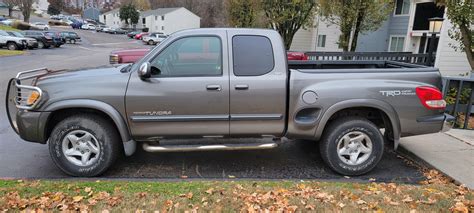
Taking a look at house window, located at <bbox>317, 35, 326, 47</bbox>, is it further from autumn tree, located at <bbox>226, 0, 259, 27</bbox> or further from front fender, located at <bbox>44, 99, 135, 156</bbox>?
front fender, located at <bbox>44, 99, 135, 156</bbox>

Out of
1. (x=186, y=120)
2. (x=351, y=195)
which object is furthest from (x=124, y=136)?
(x=351, y=195)

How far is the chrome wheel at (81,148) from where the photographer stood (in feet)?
14.1

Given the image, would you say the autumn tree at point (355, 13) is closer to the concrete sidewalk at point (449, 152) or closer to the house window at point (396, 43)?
the house window at point (396, 43)

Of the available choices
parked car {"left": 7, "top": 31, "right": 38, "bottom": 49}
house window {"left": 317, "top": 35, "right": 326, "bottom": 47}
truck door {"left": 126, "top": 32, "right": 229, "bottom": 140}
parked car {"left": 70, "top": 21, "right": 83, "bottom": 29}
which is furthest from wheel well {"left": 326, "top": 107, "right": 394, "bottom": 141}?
parked car {"left": 70, "top": 21, "right": 83, "bottom": 29}

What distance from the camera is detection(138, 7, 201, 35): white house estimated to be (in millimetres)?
67250

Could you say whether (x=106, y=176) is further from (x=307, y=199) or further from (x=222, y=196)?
(x=307, y=199)

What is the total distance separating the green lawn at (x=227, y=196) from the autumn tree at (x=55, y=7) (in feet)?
402

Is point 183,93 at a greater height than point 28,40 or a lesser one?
greater

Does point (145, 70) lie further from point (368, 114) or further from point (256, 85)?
point (368, 114)

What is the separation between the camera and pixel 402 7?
20.2m

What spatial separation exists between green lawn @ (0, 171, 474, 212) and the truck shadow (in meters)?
0.38

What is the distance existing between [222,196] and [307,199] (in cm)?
92

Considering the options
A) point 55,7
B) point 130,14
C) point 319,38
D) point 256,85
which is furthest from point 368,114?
point 55,7

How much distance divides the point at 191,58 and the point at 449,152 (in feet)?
14.1
